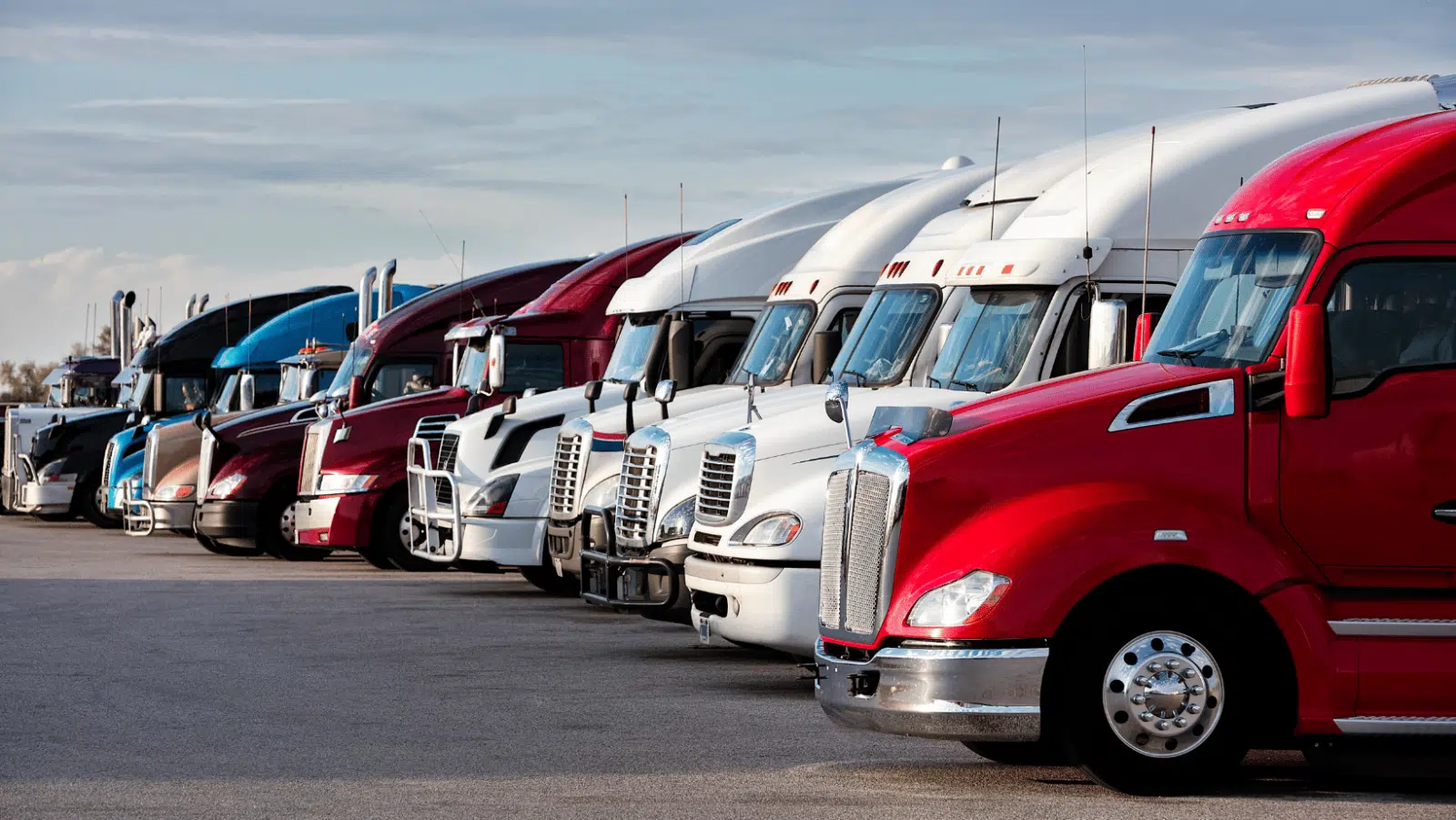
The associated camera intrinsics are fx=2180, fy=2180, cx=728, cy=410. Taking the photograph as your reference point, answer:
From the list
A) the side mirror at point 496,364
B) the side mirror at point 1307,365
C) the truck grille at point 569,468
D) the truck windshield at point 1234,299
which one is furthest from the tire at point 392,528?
the side mirror at point 1307,365

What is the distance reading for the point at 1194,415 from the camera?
8.37 meters

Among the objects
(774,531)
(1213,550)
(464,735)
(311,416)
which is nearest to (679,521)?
(774,531)

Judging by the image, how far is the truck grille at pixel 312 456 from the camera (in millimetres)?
21250

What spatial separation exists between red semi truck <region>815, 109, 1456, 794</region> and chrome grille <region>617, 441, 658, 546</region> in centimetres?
502

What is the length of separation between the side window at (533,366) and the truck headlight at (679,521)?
26.0 feet

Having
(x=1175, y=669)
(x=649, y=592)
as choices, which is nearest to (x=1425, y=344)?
(x=1175, y=669)

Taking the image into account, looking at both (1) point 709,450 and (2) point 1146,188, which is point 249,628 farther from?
(2) point 1146,188

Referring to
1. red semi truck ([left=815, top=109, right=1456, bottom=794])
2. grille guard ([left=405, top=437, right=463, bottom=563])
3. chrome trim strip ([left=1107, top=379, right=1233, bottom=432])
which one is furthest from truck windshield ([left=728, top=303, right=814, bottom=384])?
chrome trim strip ([left=1107, top=379, right=1233, bottom=432])

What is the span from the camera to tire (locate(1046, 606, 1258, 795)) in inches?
323

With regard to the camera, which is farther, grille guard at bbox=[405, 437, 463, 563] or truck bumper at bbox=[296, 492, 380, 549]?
truck bumper at bbox=[296, 492, 380, 549]

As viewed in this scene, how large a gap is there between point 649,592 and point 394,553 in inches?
355

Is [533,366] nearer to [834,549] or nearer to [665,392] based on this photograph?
[665,392]

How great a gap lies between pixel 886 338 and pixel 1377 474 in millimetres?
6225

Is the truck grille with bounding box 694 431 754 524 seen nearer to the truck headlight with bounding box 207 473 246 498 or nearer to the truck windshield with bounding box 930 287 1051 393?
the truck windshield with bounding box 930 287 1051 393
